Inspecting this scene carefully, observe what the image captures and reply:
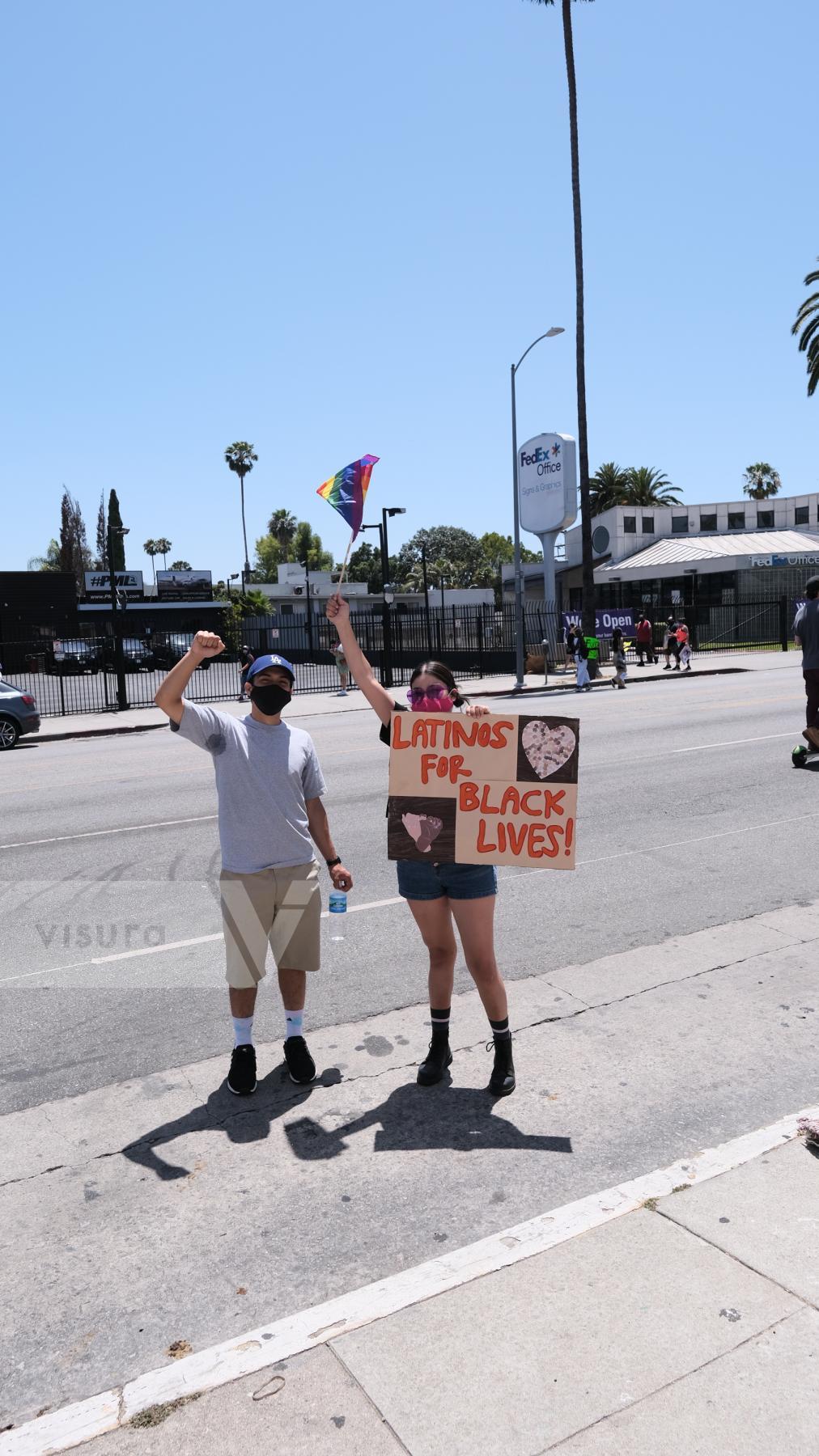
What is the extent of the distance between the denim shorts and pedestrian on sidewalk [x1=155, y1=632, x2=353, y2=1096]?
16.4 inches

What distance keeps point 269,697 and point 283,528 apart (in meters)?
120

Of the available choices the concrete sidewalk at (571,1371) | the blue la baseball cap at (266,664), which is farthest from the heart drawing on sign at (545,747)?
the concrete sidewalk at (571,1371)

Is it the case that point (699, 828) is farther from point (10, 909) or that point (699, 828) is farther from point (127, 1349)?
point (127, 1349)

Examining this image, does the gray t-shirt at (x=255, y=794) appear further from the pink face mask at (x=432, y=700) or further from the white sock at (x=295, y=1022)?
the white sock at (x=295, y=1022)

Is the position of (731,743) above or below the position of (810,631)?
below

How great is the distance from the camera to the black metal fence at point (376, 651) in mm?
32188

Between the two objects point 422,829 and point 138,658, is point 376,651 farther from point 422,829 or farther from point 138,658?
point 422,829

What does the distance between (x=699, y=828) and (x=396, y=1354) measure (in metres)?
6.98

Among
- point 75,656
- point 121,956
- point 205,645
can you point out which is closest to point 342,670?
point 75,656

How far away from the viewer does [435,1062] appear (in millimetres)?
4410

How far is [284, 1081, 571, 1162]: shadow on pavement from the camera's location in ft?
12.7

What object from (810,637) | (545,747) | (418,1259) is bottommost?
(418,1259)

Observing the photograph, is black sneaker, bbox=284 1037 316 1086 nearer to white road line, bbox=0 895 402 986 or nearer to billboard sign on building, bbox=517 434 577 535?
white road line, bbox=0 895 402 986

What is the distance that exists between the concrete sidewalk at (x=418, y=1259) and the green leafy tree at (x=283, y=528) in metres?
118
